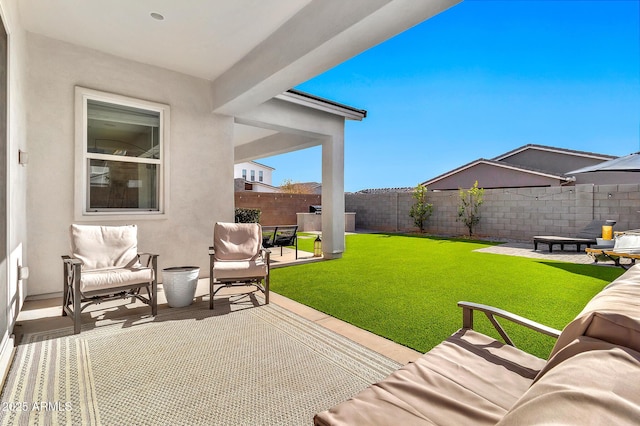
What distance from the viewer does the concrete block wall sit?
1405 cm

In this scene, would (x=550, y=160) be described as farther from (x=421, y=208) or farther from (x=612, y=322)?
(x=612, y=322)

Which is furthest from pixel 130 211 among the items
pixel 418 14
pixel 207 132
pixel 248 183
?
pixel 248 183

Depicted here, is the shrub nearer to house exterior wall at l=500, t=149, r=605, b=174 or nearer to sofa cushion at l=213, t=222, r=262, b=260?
sofa cushion at l=213, t=222, r=262, b=260

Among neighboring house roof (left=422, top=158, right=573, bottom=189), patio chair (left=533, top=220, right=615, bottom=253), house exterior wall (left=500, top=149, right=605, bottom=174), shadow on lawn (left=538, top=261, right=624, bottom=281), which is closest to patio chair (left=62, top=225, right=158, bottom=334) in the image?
shadow on lawn (left=538, top=261, right=624, bottom=281)

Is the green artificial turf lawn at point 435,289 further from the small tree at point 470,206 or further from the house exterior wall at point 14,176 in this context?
the small tree at point 470,206

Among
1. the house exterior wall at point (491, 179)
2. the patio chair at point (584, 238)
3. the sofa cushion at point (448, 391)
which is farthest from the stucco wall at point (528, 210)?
the sofa cushion at point (448, 391)

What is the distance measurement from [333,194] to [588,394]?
22.4 feet

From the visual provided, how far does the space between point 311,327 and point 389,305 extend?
43.6 inches

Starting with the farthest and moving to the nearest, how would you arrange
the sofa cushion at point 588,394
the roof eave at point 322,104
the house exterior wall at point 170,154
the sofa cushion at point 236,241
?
the roof eave at point 322,104 < the sofa cushion at point 236,241 < the house exterior wall at point 170,154 < the sofa cushion at point 588,394

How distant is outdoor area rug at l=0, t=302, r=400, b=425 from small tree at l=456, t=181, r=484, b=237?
31.9 ft

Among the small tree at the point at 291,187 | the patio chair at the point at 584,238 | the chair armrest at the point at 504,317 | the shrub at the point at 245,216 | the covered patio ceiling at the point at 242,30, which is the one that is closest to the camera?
the chair armrest at the point at 504,317

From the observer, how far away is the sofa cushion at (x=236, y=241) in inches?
179

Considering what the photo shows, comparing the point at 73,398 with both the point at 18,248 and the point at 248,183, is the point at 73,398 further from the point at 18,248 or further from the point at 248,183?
the point at 248,183

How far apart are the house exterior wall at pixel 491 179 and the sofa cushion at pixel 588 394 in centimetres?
1593
